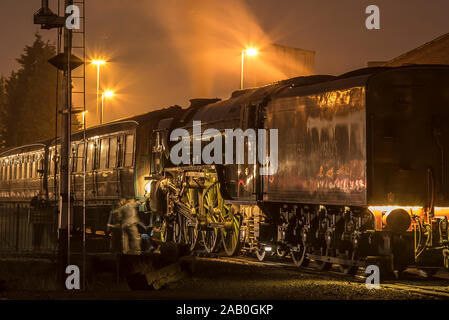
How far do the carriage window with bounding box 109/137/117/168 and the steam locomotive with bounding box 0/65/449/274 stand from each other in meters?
3.83

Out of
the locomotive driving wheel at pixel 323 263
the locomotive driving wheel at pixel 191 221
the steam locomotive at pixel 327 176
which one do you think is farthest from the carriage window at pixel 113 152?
the locomotive driving wheel at pixel 323 263

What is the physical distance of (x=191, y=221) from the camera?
2297 centimetres

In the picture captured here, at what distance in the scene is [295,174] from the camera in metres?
17.6

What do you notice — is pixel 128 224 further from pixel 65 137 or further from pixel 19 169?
pixel 19 169

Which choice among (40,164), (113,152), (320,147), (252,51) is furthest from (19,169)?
(320,147)

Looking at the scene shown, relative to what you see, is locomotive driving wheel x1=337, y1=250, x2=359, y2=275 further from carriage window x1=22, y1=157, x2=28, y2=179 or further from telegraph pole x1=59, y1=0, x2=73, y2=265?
carriage window x1=22, y1=157, x2=28, y2=179

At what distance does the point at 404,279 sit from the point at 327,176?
7.82ft

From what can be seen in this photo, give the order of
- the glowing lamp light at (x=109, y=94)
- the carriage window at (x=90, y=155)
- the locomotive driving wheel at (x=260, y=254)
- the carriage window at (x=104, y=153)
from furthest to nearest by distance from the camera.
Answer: the glowing lamp light at (x=109, y=94), the carriage window at (x=90, y=155), the carriage window at (x=104, y=153), the locomotive driving wheel at (x=260, y=254)

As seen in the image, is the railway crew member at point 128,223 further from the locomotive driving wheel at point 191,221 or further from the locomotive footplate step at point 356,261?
the locomotive footplate step at point 356,261

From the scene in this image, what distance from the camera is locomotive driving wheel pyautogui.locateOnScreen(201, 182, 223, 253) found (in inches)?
858

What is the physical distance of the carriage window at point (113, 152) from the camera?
28278 millimetres

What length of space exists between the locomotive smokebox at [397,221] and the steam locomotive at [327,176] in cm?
2

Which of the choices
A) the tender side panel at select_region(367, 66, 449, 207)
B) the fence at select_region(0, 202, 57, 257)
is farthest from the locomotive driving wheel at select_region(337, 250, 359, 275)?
the fence at select_region(0, 202, 57, 257)

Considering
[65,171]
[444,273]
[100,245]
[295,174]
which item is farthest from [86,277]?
[100,245]
